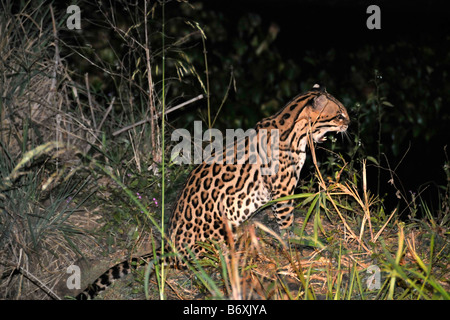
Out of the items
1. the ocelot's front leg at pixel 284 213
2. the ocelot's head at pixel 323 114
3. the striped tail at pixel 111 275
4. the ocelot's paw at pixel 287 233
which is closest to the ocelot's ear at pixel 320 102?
the ocelot's head at pixel 323 114

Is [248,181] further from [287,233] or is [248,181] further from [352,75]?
[352,75]

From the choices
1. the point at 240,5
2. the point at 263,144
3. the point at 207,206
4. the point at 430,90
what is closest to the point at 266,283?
the point at 207,206

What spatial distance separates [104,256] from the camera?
435 centimetres

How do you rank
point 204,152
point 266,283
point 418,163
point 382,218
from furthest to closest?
point 418,163
point 204,152
point 382,218
point 266,283

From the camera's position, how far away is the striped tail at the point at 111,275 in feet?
12.5

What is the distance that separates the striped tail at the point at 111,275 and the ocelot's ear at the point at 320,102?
172cm

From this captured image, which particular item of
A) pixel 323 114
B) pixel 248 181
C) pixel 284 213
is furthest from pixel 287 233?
pixel 323 114

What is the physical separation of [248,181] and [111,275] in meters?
1.22

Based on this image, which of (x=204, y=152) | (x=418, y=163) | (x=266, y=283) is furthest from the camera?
(x=418, y=163)

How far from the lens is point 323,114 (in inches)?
177

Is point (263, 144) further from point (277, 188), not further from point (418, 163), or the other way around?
point (418, 163)

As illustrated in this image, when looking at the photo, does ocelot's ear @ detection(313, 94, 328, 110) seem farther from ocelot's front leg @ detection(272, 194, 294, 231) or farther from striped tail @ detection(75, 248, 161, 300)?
striped tail @ detection(75, 248, 161, 300)

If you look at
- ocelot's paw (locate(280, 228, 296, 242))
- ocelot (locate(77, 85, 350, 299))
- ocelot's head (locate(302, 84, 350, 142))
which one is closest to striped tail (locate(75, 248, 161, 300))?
ocelot (locate(77, 85, 350, 299))

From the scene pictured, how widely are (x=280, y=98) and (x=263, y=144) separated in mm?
2472
